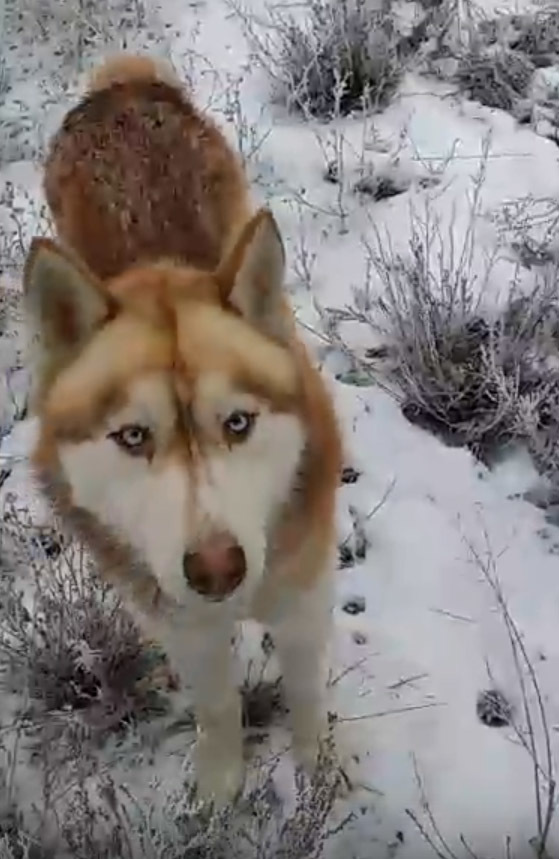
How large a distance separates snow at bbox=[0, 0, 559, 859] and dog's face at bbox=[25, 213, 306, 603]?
71 centimetres

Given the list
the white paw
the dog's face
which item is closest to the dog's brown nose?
the dog's face

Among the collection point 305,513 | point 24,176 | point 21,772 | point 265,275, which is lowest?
point 21,772

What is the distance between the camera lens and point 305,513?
2.20 m

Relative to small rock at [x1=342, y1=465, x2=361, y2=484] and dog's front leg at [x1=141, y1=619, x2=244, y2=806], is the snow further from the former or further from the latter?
dog's front leg at [x1=141, y1=619, x2=244, y2=806]

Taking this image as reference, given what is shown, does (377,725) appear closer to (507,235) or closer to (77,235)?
(77,235)

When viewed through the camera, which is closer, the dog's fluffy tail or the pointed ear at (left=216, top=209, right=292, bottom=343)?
the pointed ear at (left=216, top=209, right=292, bottom=343)

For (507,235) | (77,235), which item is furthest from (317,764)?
(507,235)

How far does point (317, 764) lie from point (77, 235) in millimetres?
1268

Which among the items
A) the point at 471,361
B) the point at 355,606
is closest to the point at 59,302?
the point at 355,606

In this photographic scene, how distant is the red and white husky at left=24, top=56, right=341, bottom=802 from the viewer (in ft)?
6.18

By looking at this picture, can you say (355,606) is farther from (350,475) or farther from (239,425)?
(239,425)

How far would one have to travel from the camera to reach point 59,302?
2.00 metres

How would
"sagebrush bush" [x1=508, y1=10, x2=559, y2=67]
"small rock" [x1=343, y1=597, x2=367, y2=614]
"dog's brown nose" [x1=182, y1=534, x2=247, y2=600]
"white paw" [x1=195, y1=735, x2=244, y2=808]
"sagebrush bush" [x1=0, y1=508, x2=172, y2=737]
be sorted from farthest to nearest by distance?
1. "sagebrush bush" [x1=508, y1=10, x2=559, y2=67]
2. "small rock" [x1=343, y1=597, x2=367, y2=614]
3. "sagebrush bush" [x1=0, y1=508, x2=172, y2=737]
4. "white paw" [x1=195, y1=735, x2=244, y2=808]
5. "dog's brown nose" [x1=182, y1=534, x2=247, y2=600]

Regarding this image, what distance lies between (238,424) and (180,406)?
96mm
